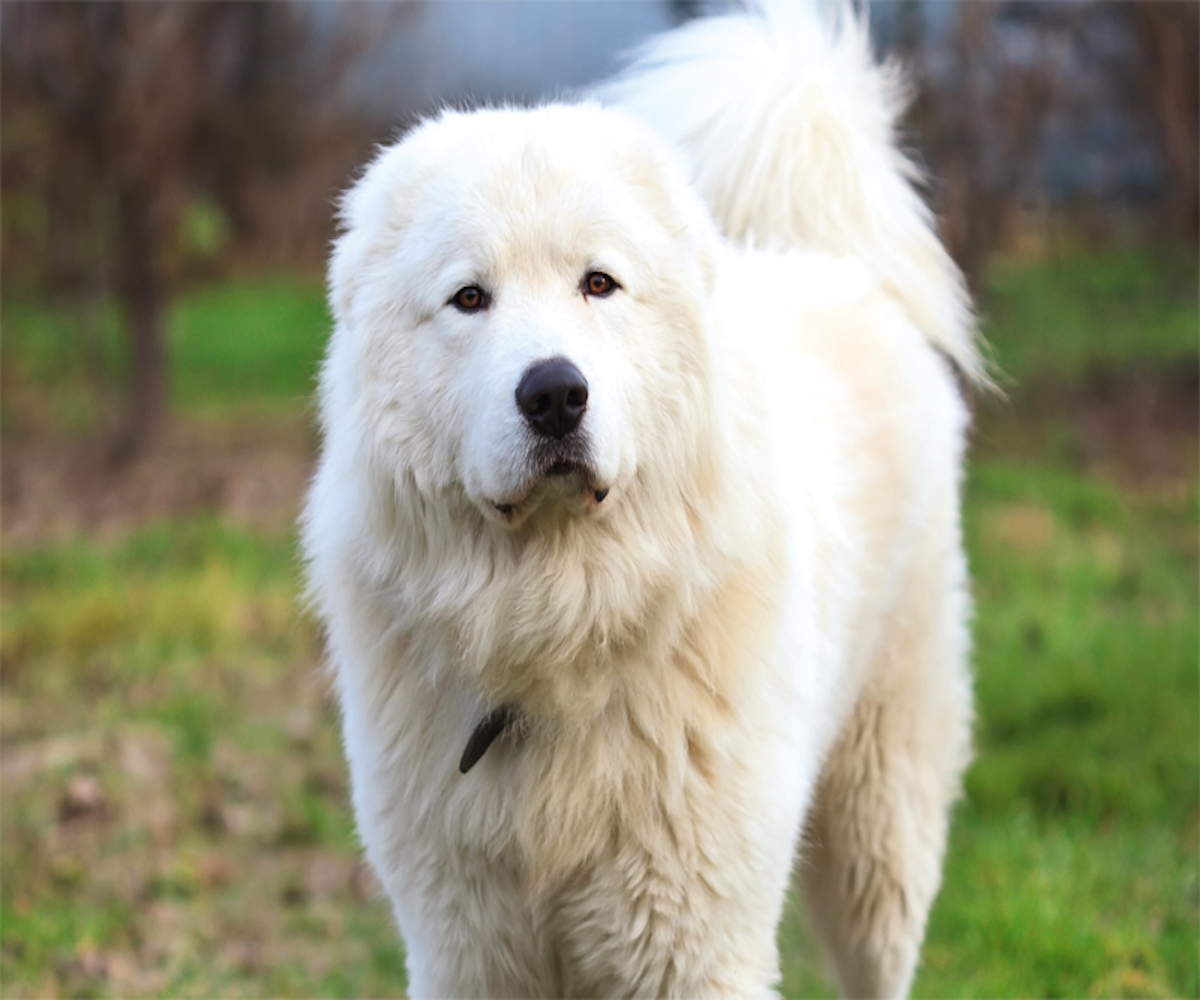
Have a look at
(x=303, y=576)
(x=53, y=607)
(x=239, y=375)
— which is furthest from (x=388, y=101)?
(x=303, y=576)

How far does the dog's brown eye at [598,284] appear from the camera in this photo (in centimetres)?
245

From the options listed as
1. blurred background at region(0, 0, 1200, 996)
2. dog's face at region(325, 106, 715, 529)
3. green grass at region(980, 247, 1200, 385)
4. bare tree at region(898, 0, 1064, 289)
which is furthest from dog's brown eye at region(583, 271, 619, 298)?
green grass at region(980, 247, 1200, 385)

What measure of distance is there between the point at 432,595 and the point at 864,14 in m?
2.53

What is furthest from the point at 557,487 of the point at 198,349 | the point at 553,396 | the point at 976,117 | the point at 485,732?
the point at 198,349

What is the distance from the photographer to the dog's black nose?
2252mm

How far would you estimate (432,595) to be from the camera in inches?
100

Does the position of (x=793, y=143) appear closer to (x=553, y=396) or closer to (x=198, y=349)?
(x=553, y=396)

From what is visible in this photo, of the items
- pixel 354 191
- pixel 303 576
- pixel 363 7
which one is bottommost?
pixel 303 576

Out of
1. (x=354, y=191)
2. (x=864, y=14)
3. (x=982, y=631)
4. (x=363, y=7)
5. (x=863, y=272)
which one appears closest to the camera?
(x=354, y=191)

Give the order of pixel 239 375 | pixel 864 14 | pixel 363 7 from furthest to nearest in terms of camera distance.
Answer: pixel 239 375 → pixel 363 7 → pixel 864 14

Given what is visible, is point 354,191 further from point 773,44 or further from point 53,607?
point 53,607

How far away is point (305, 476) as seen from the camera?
8.55m

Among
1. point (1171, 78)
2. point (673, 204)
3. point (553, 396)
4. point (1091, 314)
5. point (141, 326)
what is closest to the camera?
point (553, 396)

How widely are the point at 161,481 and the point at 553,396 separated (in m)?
6.60
